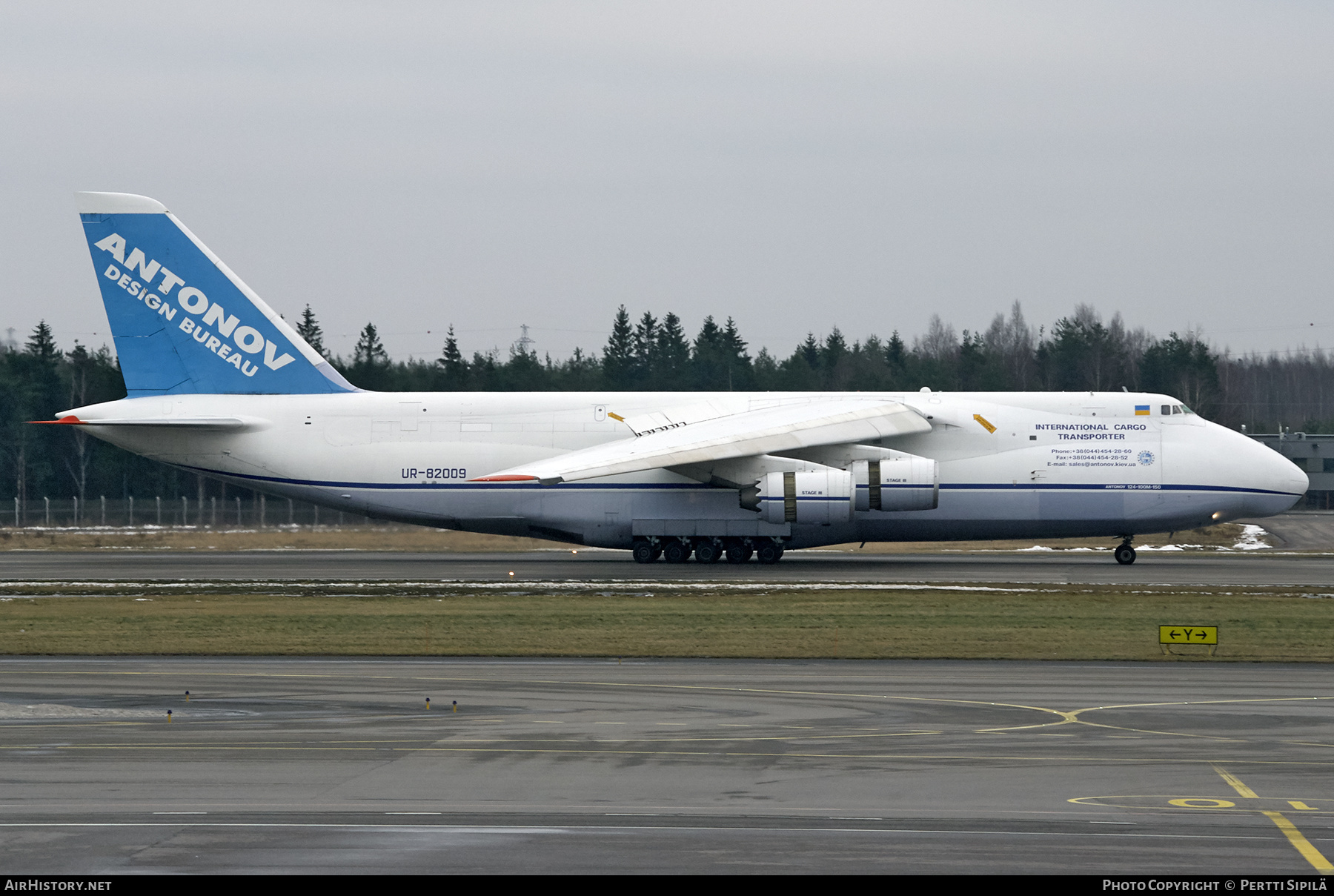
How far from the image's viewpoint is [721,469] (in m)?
37.8

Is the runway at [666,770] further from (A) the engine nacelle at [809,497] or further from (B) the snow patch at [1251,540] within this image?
(B) the snow patch at [1251,540]

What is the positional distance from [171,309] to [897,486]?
69.7 feet

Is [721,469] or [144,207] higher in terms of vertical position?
[144,207]

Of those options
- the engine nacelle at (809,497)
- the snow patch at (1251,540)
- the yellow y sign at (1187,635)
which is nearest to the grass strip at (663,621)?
the yellow y sign at (1187,635)

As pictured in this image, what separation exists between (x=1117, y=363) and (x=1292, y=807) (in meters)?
83.0

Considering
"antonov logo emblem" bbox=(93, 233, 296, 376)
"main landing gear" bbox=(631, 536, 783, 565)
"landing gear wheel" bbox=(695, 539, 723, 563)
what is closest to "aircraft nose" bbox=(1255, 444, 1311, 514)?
"main landing gear" bbox=(631, 536, 783, 565)

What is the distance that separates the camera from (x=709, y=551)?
39.1 metres

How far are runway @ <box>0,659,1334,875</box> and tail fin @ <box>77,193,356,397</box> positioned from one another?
2162 centimetres

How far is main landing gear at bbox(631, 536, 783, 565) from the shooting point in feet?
128

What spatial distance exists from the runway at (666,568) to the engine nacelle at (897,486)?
1805 mm

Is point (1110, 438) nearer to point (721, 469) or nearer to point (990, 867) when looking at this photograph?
point (721, 469)

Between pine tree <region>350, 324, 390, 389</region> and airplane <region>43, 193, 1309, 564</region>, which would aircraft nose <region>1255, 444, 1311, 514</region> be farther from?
pine tree <region>350, 324, 390, 389</region>

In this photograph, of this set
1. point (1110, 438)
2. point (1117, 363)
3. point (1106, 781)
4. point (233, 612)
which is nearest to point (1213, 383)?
point (1117, 363)

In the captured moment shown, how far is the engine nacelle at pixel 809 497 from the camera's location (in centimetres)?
3659
